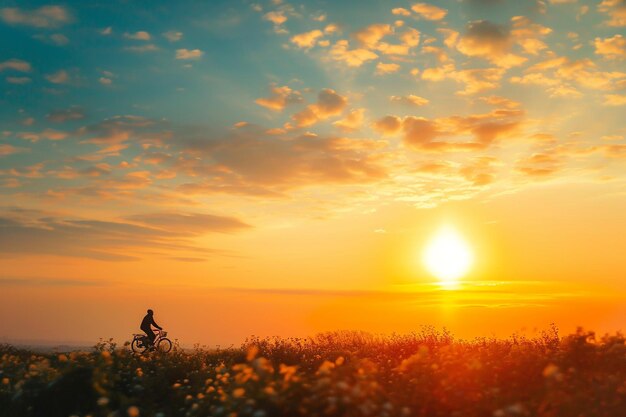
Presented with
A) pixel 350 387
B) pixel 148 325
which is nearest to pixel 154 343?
pixel 148 325

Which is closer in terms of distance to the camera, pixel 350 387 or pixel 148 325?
pixel 350 387

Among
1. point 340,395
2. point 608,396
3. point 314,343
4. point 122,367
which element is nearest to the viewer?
point 340,395

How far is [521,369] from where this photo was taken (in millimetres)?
11328

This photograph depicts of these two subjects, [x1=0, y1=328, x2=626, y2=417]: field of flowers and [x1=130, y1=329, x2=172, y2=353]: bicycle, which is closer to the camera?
[x1=0, y1=328, x2=626, y2=417]: field of flowers

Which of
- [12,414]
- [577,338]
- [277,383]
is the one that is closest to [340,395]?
[277,383]

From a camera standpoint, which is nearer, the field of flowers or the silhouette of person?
the field of flowers

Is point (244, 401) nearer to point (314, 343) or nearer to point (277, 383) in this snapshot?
point (277, 383)

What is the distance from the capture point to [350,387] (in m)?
8.25

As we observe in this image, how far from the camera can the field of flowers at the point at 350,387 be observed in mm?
8406

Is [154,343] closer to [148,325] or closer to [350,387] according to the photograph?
[148,325]

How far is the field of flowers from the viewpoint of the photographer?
841 cm

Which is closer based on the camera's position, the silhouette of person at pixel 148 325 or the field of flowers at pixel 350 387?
the field of flowers at pixel 350 387

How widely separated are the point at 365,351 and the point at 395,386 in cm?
881

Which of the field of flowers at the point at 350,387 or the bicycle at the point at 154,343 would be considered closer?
the field of flowers at the point at 350,387
